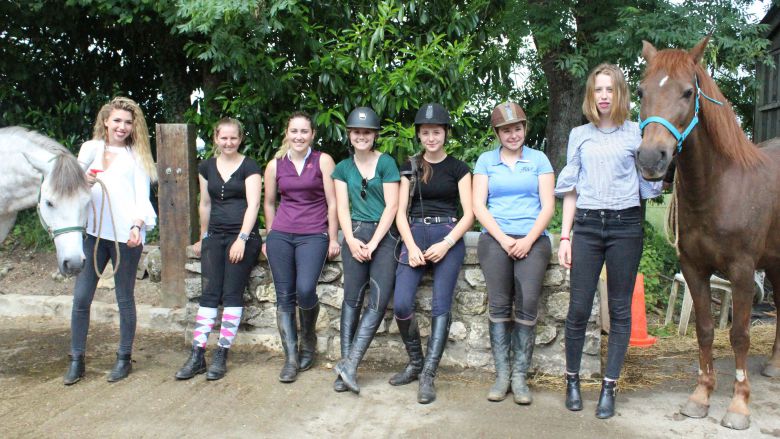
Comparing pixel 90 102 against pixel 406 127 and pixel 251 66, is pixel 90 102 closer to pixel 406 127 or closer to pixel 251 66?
pixel 251 66

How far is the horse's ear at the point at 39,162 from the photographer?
3.75 m

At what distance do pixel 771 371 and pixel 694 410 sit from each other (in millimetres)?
1126

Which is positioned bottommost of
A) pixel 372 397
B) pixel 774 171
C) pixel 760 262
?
pixel 372 397

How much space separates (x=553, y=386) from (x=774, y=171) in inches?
73.6

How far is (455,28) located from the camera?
5.49 meters

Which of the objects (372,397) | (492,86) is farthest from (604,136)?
(492,86)

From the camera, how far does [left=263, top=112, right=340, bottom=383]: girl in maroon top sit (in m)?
4.28

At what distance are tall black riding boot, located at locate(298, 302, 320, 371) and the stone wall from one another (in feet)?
0.74

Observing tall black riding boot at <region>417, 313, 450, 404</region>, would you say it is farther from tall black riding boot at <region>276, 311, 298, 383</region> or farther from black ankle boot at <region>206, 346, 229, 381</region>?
black ankle boot at <region>206, 346, 229, 381</region>

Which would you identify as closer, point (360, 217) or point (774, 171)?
point (774, 171)

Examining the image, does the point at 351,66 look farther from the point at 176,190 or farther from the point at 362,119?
the point at 176,190

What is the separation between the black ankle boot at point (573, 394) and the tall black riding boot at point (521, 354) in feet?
0.75

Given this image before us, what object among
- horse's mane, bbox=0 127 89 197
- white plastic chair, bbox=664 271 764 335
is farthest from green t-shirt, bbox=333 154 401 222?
white plastic chair, bbox=664 271 764 335

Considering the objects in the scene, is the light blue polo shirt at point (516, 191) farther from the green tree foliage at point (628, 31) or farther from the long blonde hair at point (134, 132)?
the long blonde hair at point (134, 132)
